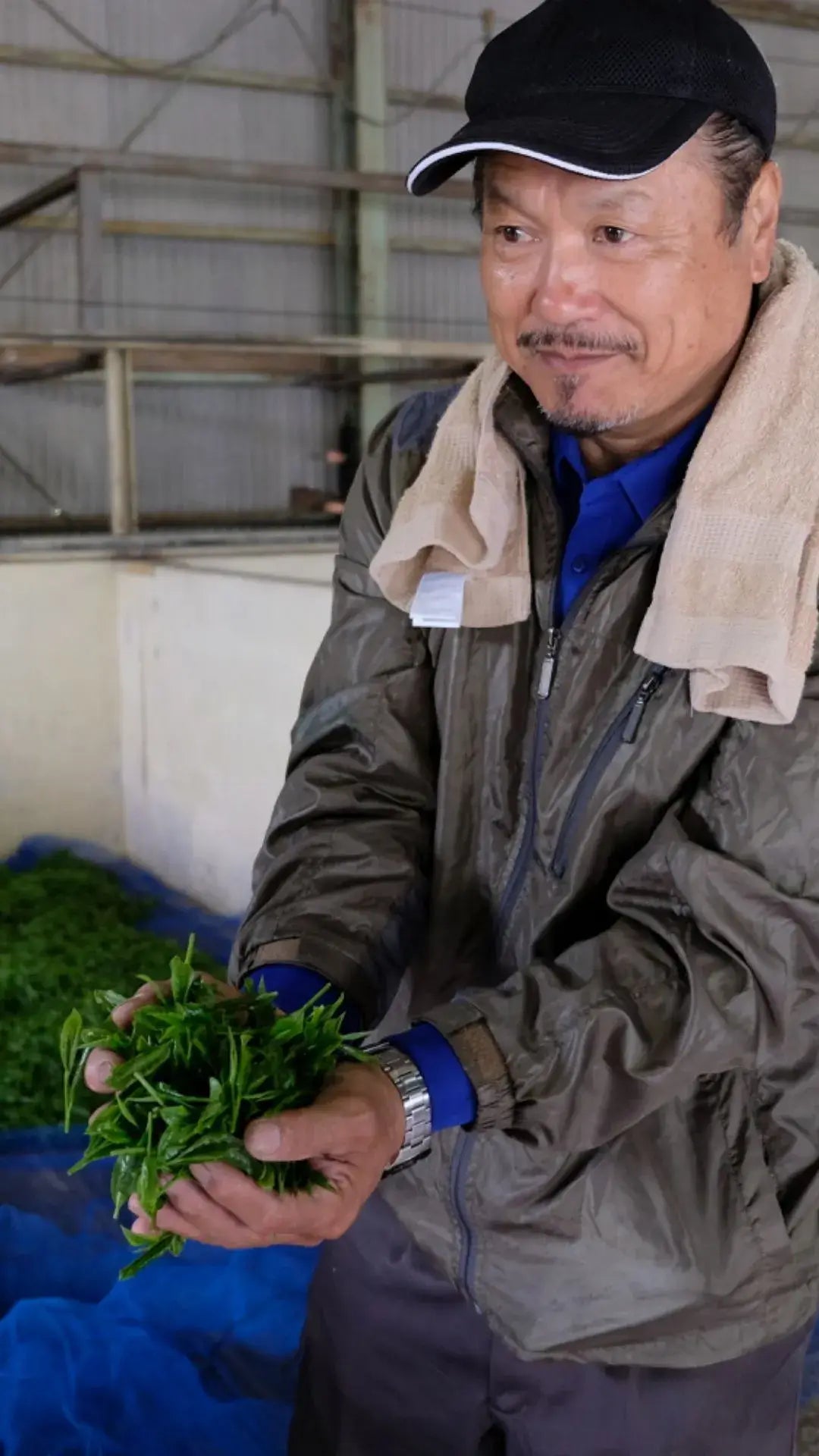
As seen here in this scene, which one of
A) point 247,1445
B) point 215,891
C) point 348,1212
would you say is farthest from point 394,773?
point 215,891

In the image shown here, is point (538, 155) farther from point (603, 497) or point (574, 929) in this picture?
point (574, 929)

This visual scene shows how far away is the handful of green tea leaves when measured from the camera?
40.6 inches

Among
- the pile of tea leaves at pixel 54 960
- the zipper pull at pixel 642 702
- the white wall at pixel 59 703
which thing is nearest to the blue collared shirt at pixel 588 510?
the zipper pull at pixel 642 702

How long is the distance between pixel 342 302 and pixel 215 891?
16.3 ft

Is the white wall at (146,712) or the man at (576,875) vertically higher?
the man at (576,875)

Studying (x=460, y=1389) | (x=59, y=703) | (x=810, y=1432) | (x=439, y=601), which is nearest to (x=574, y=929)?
(x=439, y=601)

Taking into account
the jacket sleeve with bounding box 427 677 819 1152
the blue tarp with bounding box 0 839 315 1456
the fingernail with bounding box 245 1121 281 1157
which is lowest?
the blue tarp with bounding box 0 839 315 1456

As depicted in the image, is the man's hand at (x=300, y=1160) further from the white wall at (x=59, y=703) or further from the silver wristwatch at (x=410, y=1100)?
the white wall at (x=59, y=703)

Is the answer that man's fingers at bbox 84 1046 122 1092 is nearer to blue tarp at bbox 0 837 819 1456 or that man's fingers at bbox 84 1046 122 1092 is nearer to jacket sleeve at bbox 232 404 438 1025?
jacket sleeve at bbox 232 404 438 1025

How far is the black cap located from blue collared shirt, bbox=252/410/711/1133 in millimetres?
242

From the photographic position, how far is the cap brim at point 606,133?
3.38ft

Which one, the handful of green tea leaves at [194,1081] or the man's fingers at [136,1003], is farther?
the man's fingers at [136,1003]

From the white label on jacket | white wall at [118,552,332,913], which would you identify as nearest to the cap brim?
the white label on jacket

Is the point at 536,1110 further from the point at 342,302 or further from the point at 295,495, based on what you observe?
the point at 342,302
